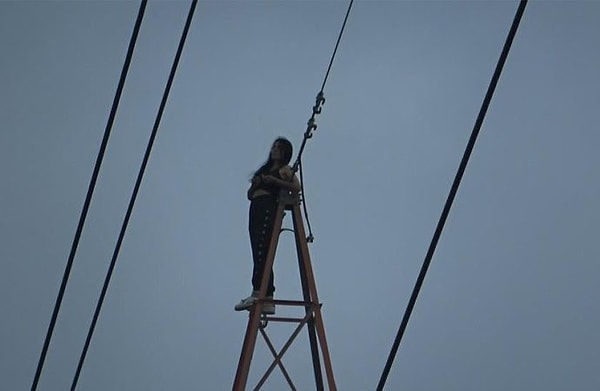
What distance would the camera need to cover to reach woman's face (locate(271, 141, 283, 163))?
6.38 metres

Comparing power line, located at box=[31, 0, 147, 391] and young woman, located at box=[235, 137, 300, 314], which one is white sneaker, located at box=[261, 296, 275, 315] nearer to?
young woman, located at box=[235, 137, 300, 314]

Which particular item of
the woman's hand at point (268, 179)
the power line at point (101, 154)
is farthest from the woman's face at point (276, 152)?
the power line at point (101, 154)

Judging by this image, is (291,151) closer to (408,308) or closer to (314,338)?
(314,338)

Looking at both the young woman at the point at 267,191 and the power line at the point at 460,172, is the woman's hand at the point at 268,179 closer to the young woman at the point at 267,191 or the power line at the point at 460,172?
the young woman at the point at 267,191

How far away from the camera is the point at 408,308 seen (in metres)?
2.62

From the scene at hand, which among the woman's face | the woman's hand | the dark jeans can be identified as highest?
the woman's face

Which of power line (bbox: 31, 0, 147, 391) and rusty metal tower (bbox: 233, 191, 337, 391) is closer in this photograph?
power line (bbox: 31, 0, 147, 391)

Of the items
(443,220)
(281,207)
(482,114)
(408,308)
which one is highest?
(281,207)

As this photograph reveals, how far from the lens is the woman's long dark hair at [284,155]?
21.0ft

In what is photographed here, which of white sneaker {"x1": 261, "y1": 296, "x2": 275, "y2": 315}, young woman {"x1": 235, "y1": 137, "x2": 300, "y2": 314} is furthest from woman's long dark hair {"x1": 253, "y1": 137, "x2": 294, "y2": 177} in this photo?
white sneaker {"x1": 261, "y1": 296, "x2": 275, "y2": 315}

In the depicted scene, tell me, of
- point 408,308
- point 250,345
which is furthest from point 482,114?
point 250,345

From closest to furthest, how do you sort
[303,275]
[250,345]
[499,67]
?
[499,67] < [250,345] < [303,275]

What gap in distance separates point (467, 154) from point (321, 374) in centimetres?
399

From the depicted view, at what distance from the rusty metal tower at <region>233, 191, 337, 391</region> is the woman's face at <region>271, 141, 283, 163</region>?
0.83 feet
